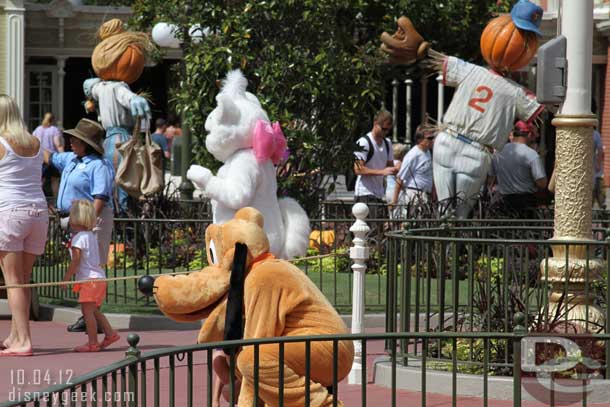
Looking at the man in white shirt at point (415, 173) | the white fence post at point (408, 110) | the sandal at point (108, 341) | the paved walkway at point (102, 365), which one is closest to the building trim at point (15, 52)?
the white fence post at point (408, 110)

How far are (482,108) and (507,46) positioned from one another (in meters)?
0.73

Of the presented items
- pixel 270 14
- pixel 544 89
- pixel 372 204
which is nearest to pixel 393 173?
pixel 372 204

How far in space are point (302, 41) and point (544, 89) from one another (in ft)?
19.2

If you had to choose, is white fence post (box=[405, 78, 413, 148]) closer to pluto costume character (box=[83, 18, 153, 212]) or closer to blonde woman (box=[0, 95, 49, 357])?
pluto costume character (box=[83, 18, 153, 212])

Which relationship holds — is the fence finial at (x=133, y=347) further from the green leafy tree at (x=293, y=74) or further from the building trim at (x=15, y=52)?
the building trim at (x=15, y=52)

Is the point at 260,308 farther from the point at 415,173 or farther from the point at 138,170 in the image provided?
the point at 415,173

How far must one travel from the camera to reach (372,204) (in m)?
15.9

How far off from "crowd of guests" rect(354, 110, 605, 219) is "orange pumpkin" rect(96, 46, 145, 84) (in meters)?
2.83

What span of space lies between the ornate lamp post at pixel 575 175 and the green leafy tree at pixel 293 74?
5329 mm

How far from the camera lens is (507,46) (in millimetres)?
15156

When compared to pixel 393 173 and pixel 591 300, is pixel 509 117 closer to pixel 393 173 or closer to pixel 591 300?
pixel 393 173

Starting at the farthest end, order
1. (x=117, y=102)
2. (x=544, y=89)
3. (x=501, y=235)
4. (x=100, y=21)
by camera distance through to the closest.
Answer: (x=100, y=21) → (x=117, y=102) → (x=501, y=235) → (x=544, y=89)

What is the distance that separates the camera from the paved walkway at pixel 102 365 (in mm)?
8219

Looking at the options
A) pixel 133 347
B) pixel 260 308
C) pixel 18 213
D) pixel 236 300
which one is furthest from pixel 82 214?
pixel 133 347
